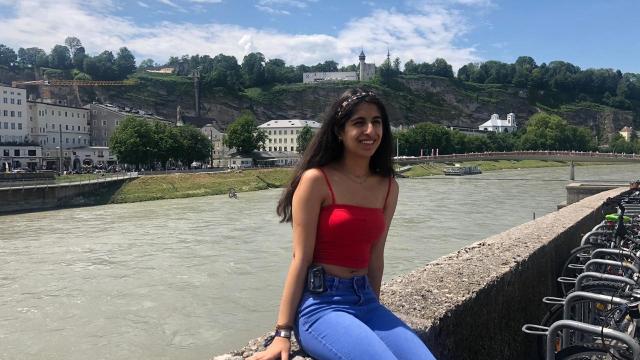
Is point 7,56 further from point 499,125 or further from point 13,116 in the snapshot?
point 499,125

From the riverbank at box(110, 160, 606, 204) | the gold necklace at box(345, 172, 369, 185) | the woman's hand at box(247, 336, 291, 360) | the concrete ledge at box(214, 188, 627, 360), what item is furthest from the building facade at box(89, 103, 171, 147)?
the woman's hand at box(247, 336, 291, 360)

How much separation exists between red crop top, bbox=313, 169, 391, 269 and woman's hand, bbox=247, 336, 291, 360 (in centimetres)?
41

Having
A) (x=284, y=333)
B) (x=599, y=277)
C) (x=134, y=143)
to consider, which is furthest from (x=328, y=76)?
→ (x=284, y=333)

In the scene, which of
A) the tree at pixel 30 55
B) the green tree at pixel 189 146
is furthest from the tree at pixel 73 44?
the green tree at pixel 189 146

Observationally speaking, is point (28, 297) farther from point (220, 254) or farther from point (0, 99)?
point (0, 99)

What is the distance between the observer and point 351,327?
8.11ft

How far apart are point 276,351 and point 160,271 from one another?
1634 centimetres

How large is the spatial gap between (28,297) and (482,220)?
21.7 m

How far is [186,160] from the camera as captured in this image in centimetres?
7588

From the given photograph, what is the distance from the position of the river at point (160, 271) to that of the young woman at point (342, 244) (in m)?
8.24

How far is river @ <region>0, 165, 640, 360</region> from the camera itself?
37.3 feet

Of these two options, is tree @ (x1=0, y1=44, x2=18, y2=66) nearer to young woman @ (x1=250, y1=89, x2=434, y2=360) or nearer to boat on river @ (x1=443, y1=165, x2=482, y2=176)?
boat on river @ (x1=443, y1=165, x2=482, y2=176)

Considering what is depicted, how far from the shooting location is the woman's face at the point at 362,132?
292 cm

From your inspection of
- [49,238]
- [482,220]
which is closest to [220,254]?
[49,238]
